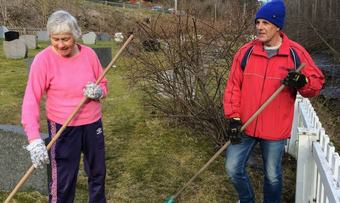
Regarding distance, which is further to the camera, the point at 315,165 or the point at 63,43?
the point at 315,165

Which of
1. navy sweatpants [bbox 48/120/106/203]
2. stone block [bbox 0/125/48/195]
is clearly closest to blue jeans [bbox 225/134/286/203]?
navy sweatpants [bbox 48/120/106/203]

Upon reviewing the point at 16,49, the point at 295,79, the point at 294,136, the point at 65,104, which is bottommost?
the point at 294,136

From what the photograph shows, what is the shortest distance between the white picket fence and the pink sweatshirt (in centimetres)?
160

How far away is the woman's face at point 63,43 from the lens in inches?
113

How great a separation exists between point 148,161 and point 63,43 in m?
2.44

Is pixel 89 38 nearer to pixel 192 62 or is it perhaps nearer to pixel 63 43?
pixel 192 62

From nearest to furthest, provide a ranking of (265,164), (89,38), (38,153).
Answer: (38,153)
(265,164)
(89,38)

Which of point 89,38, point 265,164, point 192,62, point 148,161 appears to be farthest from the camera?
point 89,38

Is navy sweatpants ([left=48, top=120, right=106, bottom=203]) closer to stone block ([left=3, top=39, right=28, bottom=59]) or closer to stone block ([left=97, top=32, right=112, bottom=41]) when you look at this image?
stone block ([left=3, top=39, right=28, bottom=59])

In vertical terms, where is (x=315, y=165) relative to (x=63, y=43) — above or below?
below

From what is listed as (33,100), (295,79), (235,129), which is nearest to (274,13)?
(295,79)

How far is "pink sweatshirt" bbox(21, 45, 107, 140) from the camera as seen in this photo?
2877 millimetres

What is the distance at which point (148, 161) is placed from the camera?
5.04 metres

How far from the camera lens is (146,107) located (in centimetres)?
723
